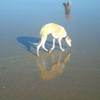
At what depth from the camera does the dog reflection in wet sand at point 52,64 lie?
9.10m

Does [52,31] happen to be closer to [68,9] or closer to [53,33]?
[53,33]

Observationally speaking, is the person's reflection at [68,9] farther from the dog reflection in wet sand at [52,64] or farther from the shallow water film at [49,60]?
the dog reflection in wet sand at [52,64]

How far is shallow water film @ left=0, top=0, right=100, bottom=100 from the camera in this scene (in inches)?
319

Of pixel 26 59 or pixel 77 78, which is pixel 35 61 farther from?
pixel 77 78

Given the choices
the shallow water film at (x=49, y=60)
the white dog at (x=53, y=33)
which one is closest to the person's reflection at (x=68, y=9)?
the shallow water film at (x=49, y=60)

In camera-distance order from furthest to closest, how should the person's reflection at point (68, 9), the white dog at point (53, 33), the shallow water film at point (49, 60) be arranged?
the person's reflection at point (68, 9), the white dog at point (53, 33), the shallow water film at point (49, 60)

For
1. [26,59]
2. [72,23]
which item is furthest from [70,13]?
[26,59]

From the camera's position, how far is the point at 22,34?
1250cm

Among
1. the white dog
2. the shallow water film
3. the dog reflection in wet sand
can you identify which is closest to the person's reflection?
the shallow water film

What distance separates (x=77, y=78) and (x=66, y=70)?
541 mm

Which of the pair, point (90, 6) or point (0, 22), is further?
point (90, 6)

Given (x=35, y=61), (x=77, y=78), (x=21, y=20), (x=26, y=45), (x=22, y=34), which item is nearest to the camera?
(x=77, y=78)

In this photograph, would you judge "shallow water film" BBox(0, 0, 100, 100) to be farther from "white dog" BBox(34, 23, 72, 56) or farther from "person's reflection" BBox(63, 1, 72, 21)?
"white dog" BBox(34, 23, 72, 56)

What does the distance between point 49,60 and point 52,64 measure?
0.31 meters
